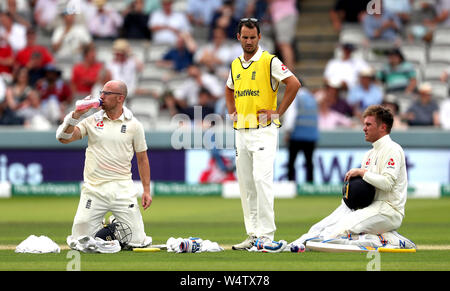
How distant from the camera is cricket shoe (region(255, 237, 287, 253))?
9.00 m

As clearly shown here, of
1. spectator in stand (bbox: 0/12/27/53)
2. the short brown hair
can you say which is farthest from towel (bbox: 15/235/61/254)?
spectator in stand (bbox: 0/12/27/53)

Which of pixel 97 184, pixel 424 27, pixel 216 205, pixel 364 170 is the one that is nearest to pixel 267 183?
pixel 364 170

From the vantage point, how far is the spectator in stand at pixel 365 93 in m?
19.2

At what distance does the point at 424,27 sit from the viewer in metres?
21.8

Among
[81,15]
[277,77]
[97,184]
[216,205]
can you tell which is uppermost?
[81,15]

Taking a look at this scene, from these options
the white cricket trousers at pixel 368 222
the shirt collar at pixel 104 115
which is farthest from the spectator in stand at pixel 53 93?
the white cricket trousers at pixel 368 222

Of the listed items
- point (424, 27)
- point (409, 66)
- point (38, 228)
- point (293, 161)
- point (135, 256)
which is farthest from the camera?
point (424, 27)

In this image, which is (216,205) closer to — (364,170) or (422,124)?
(422,124)

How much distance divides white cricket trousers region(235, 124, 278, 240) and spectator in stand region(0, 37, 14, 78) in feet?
38.5

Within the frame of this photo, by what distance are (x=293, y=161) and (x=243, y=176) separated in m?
8.23

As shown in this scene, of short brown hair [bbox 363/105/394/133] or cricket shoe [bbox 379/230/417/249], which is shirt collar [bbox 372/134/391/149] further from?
cricket shoe [bbox 379/230/417/249]

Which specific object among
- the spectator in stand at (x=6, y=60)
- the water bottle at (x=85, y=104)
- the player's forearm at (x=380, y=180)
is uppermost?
the spectator in stand at (x=6, y=60)

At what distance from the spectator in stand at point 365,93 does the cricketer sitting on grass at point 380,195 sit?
9.83 metres

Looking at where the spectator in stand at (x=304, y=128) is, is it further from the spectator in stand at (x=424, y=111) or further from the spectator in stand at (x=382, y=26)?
the spectator in stand at (x=382, y=26)
